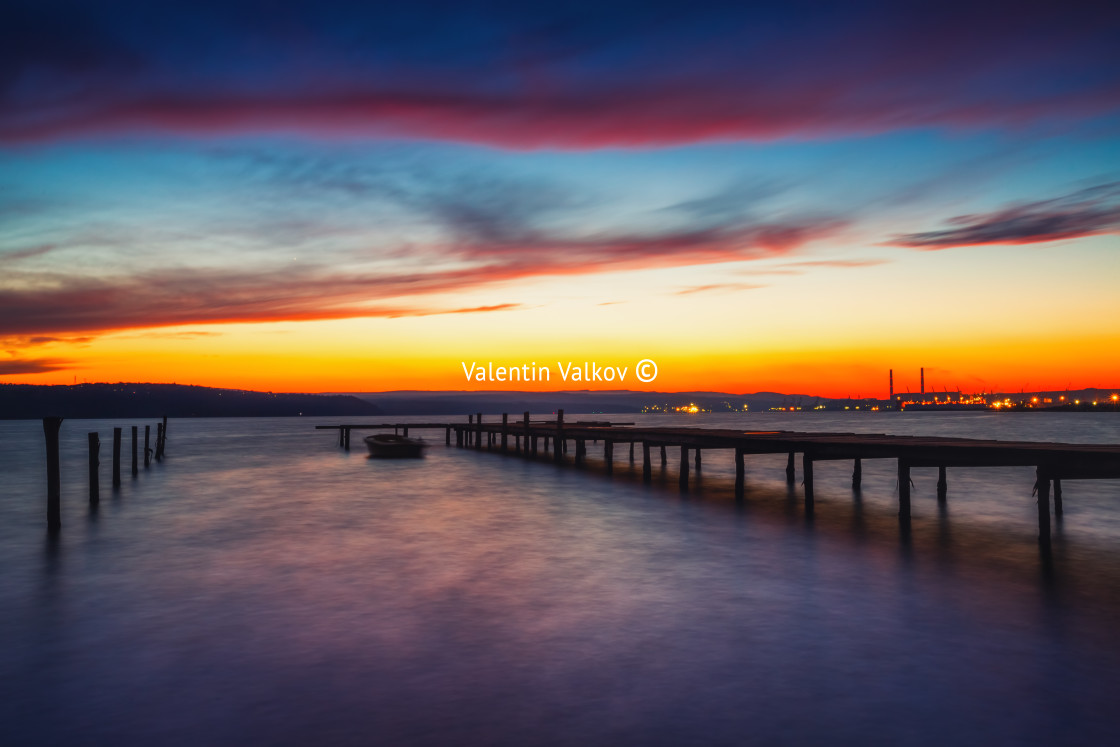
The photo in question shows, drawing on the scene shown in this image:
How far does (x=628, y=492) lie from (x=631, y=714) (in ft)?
72.4

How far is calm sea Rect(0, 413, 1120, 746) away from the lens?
7.48 metres

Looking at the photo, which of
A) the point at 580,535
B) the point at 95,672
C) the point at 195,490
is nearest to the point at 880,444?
the point at 580,535

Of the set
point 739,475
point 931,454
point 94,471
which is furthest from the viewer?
point 94,471

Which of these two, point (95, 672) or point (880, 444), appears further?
point (880, 444)

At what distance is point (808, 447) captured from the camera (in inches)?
923

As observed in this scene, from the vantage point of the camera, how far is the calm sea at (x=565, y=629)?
7.48m

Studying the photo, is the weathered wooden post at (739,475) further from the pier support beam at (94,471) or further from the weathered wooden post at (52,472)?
the pier support beam at (94,471)

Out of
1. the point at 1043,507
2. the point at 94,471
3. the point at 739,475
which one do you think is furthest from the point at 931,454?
the point at 94,471

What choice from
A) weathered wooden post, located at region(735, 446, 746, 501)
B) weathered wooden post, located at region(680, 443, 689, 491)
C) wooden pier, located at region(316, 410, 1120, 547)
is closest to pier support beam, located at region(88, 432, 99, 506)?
wooden pier, located at region(316, 410, 1120, 547)

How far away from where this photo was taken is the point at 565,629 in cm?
1096

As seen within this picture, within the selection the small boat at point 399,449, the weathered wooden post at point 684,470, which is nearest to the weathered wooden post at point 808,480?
the weathered wooden post at point 684,470

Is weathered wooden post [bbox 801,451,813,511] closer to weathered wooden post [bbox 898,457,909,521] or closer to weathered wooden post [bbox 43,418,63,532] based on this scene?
weathered wooden post [bbox 898,457,909,521]

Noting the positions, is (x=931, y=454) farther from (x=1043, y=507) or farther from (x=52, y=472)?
(x=52, y=472)

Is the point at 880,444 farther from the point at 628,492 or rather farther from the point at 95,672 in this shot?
the point at 95,672
